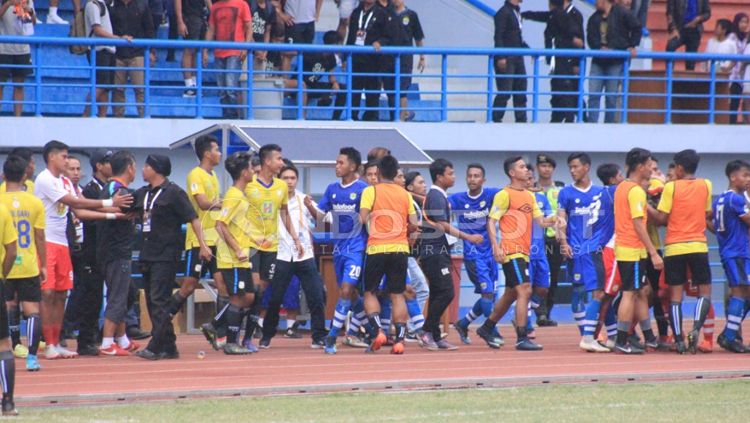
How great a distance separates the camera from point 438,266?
46.4 ft

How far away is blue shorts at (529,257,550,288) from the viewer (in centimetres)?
1512

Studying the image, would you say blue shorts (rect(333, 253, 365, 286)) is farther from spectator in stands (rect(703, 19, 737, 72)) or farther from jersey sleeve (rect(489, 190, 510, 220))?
spectator in stands (rect(703, 19, 737, 72))

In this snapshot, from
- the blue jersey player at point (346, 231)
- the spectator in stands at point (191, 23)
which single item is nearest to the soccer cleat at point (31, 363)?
the blue jersey player at point (346, 231)

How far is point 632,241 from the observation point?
13.6m

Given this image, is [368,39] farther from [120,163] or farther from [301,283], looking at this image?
[120,163]

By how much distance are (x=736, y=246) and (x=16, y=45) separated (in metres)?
9.21

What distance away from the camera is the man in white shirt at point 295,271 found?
1395 cm

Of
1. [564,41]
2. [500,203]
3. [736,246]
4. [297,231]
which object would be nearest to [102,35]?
[297,231]

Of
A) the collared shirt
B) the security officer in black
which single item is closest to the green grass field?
the security officer in black

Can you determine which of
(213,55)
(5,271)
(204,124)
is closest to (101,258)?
(5,271)

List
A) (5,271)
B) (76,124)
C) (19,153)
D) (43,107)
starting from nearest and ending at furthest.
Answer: (5,271)
(19,153)
(76,124)
(43,107)

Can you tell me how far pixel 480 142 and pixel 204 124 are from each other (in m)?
3.88

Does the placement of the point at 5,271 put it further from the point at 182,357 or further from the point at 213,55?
the point at 213,55

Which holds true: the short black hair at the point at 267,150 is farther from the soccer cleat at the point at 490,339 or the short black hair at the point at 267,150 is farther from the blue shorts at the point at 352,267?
the soccer cleat at the point at 490,339
